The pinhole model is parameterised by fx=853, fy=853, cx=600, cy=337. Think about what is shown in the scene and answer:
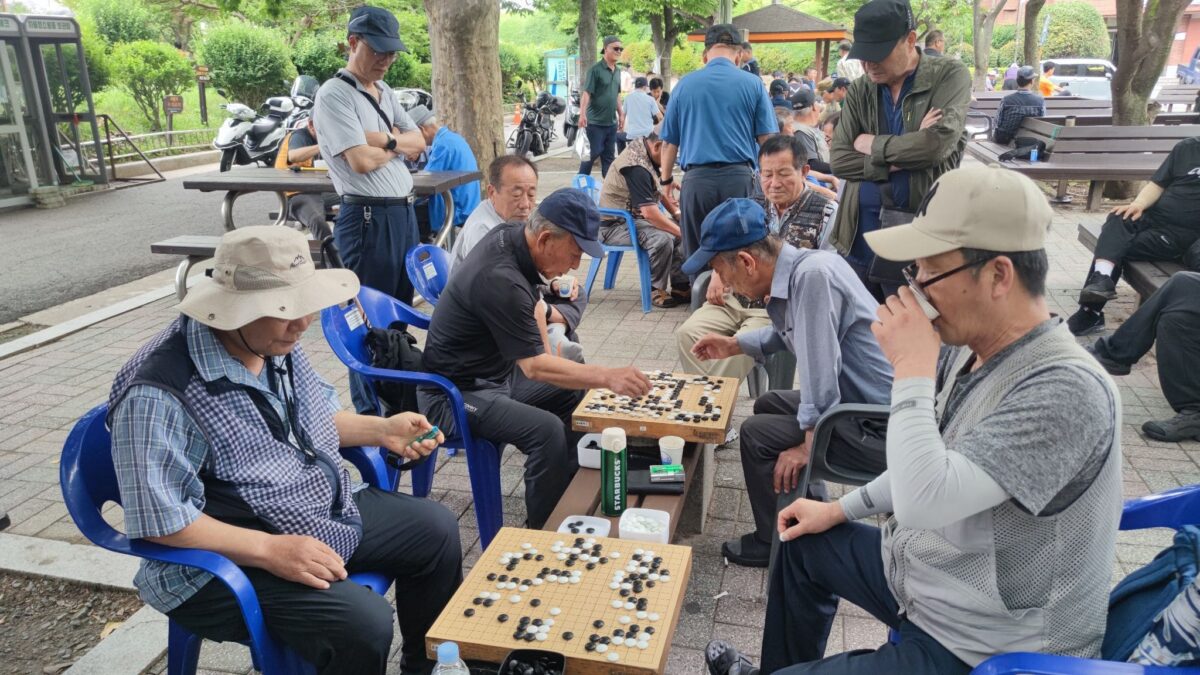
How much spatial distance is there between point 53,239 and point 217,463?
9833mm

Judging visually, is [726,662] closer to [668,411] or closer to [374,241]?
[668,411]

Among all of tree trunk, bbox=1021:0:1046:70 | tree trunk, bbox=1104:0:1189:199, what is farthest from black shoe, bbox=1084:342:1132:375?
Answer: tree trunk, bbox=1021:0:1046:70

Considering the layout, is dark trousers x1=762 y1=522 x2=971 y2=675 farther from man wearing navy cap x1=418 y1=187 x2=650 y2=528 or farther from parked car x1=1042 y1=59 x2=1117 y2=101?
parked car x1=1042 y1=59 x2=1117 y2=101

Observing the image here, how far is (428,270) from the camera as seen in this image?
4.86 metres

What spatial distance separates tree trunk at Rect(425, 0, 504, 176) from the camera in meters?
8.07

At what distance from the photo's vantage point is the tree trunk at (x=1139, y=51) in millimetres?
9203

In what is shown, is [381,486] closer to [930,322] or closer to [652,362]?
[930,322]

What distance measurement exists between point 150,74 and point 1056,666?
74.2 feet

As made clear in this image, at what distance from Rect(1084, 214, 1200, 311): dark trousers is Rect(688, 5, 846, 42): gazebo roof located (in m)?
14.6

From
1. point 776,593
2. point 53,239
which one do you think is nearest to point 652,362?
point 776,593

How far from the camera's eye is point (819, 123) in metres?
10.6

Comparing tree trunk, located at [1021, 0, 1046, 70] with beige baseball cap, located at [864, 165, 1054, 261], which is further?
tree trunk, located at [1021, 0, 1046, 70]

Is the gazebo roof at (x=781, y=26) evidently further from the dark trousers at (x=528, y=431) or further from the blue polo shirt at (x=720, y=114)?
the dark trousers at (x=528, y=431)

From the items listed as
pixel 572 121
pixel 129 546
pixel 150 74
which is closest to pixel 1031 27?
pixel 572 121
